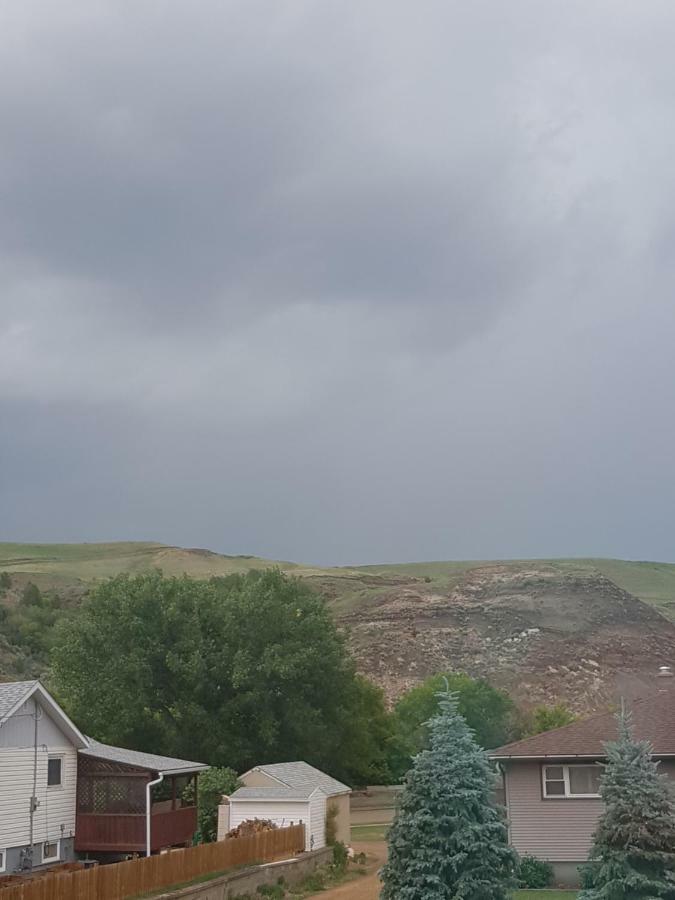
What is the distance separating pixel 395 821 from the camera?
22109 millimetres

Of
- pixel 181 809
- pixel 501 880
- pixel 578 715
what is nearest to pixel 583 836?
Answer: pixel 501 880

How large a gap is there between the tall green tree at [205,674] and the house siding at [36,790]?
691 inches

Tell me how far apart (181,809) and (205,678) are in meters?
15.8

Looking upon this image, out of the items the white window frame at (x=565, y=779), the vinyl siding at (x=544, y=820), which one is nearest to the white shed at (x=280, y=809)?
the vinyl siding at (x=544, y=820)

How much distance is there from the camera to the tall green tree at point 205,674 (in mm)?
49625

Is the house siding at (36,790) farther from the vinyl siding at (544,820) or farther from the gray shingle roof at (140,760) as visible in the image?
the vinyl siding at (544,820)

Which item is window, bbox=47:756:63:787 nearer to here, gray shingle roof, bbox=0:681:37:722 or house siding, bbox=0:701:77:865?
house siding, bbox=0:701:77:865

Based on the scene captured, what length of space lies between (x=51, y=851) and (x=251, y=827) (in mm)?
7137

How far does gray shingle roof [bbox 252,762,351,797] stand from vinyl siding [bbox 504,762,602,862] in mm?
9325

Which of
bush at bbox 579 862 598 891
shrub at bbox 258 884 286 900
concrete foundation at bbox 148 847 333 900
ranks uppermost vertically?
bush at bbox 579 862 598 891

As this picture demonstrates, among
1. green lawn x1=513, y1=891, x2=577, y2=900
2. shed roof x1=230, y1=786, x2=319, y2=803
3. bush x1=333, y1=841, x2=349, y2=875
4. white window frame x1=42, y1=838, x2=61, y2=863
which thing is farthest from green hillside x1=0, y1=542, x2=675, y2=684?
green lawn x1=513, y1=891, x2=577, y2=900

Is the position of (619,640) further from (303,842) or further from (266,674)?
(303,842)

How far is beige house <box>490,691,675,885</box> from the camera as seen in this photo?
29.3 metres

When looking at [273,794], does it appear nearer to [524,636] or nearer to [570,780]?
[570,780]
